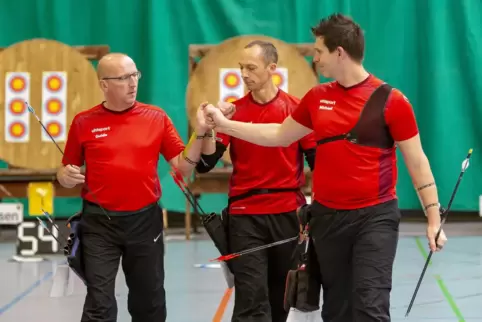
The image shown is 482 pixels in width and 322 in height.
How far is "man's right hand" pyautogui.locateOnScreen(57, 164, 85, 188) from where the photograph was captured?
2.88m

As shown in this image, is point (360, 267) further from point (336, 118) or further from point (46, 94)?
point (46, 94)

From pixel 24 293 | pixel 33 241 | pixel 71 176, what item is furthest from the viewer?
pixel 33 241

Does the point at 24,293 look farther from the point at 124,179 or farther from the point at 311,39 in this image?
the point at 311,39

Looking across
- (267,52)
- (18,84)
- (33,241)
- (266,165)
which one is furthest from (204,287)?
(18,84)

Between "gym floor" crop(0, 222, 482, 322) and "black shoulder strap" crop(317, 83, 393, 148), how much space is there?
159 centimetres

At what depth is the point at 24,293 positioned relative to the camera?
457 cm

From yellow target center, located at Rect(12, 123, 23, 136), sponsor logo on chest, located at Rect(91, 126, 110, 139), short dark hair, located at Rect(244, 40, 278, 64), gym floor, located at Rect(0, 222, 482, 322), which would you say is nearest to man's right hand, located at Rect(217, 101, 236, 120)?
short dark hair, located at Rect(244, 40, 278, 64)

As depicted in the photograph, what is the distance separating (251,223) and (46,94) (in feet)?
12.5

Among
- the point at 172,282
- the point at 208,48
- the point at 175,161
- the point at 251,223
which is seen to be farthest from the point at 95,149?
the point at 208,48

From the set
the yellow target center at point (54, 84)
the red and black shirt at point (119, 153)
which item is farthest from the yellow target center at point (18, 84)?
the red and black shirt at point (119, 153)

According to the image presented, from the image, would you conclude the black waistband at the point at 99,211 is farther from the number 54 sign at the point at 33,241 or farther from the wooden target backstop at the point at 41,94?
the wooden target backstop at the point at 41,94

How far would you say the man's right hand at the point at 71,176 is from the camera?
2883mm

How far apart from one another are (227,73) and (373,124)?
4.04 meters

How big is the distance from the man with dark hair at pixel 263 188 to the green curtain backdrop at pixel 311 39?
3.80 meters
